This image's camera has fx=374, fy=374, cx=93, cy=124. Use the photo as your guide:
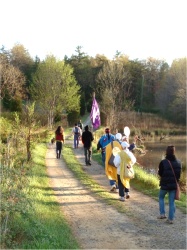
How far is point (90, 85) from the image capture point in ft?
166

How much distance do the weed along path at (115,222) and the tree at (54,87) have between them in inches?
1150

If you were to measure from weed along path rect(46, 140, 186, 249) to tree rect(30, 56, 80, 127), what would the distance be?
29217mm

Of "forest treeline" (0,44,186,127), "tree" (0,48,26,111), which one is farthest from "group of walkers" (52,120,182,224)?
"tree" (0,48,26,111)

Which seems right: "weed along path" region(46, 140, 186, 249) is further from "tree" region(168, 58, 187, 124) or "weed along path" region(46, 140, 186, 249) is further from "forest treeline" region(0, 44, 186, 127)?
"tree" region(168, 58, 187, 124)

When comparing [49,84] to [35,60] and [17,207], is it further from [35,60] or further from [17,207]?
[17,207]

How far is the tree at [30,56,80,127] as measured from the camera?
40906 mm

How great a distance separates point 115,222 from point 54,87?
1330 inches

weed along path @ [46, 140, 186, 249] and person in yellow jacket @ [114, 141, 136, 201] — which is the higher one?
person in yellow jacket @ [114, 141, 136, 201]

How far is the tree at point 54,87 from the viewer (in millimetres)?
40906

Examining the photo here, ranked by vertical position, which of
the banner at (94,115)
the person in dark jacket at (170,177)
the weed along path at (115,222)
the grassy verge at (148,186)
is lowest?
the weed along path at (115,222)

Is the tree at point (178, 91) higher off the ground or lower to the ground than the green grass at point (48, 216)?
higher

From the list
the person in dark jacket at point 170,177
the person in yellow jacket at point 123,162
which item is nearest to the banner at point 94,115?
the person in yellow jacket at point 123,162

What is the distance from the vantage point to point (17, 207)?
6254 mm

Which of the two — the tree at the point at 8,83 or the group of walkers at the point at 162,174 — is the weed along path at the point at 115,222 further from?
the tree at the point at 8,83
